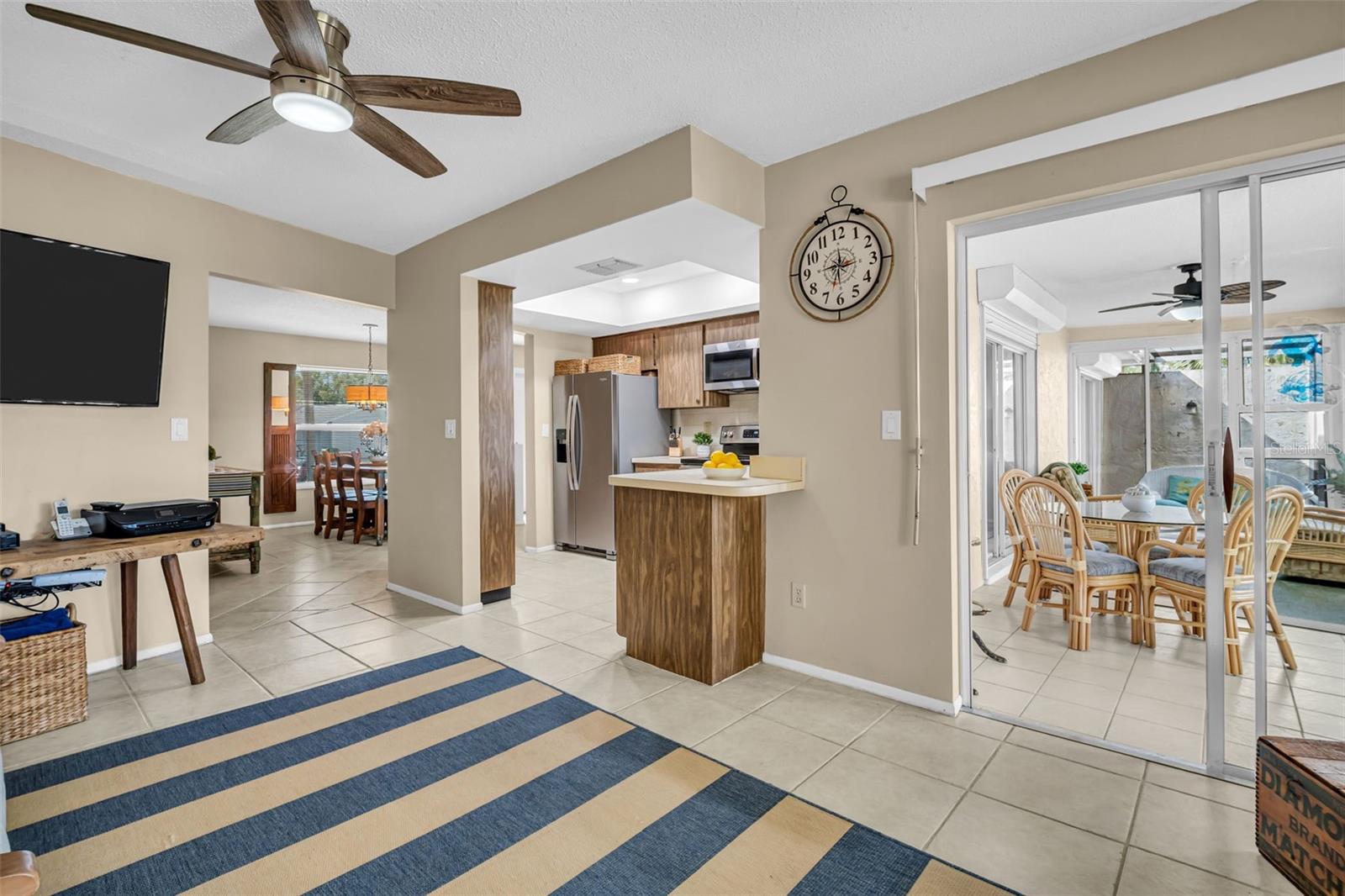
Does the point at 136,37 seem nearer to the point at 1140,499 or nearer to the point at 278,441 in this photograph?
the point at 1140,499

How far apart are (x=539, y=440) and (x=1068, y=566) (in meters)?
4.66

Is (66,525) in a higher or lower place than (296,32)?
lower

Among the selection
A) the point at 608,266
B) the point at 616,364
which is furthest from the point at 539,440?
the point at 608,266

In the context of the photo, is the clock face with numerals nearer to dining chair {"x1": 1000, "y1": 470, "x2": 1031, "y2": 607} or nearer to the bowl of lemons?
the bowl of lemons

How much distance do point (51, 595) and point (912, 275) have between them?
4299mm

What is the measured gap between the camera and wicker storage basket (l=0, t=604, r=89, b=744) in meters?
2.37

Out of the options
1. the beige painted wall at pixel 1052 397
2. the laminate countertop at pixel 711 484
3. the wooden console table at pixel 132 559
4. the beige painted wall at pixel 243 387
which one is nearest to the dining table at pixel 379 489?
the beige painted wall at pixel 243 387

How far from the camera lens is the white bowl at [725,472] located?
3219mm

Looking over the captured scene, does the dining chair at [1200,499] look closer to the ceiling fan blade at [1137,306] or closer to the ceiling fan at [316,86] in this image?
the ceiling fan blade at [1137,306]

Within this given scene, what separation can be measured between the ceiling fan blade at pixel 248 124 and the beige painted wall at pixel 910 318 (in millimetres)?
2101

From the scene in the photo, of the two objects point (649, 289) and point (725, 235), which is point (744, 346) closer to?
point (649, 289)

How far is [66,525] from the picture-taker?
287 centimetres

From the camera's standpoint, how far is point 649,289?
607 centimetres

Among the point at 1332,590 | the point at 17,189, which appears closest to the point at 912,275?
the point at 1332,590
